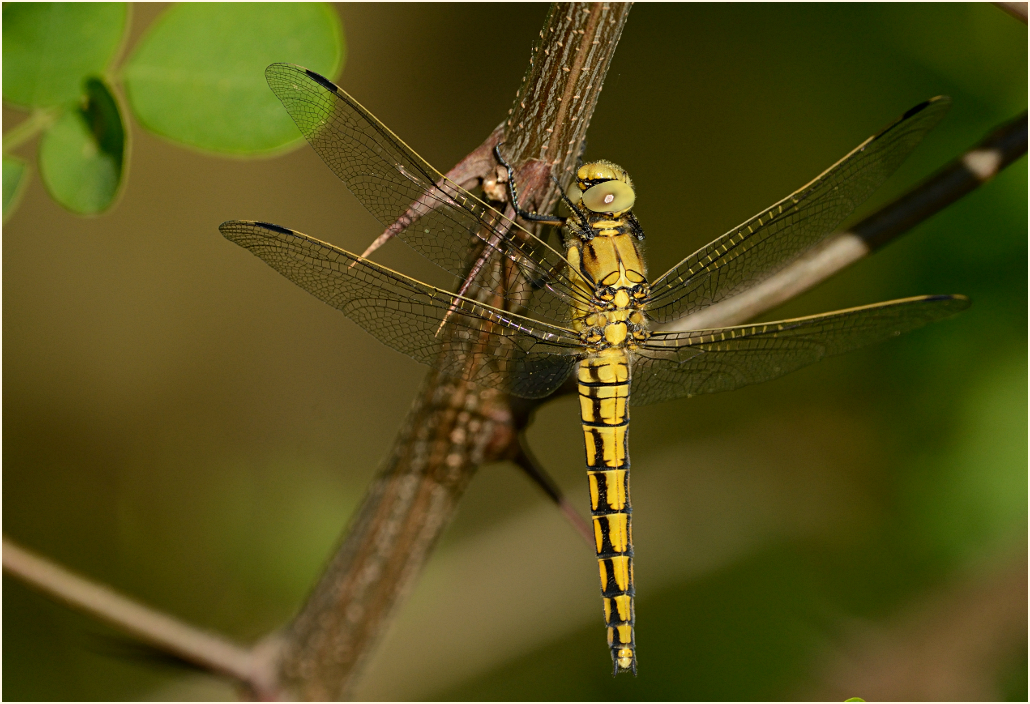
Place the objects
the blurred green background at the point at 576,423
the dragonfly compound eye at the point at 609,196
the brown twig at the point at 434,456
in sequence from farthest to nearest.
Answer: the blurred green background at the point at 576,423 → the dragonfly compound eye at the point at 609,196 → the brown twig at the point at 434,456

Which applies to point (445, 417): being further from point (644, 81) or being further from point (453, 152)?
point (453, 152)

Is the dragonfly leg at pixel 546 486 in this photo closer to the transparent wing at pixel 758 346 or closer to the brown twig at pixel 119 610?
the transparent wing at pixel 758 346

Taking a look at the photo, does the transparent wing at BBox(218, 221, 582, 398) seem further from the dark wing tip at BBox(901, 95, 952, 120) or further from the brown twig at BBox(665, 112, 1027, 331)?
the dark wing tip at BBox(901, 95, 952, 120)

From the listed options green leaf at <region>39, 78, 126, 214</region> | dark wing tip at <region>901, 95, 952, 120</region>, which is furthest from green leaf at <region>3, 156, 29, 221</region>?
dark wing tip at <region>901, 95, 952, 120</region>

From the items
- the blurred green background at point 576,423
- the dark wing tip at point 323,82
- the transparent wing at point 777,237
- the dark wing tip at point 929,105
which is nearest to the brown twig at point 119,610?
the blurred green background at point 576,423

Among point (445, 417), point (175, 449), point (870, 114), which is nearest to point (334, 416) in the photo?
point (175, 449)

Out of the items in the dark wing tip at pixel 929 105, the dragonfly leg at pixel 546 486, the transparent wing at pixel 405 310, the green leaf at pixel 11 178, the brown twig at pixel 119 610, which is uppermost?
the dark wing tip at pixel 929 105

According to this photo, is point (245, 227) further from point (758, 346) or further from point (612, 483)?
point (758, 346)
